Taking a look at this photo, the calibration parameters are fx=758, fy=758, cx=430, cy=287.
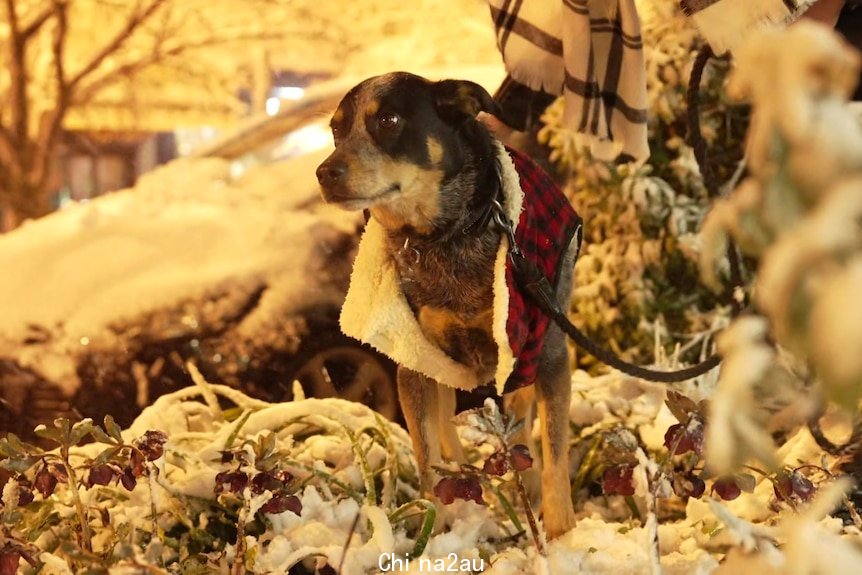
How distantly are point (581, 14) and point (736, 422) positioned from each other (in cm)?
172

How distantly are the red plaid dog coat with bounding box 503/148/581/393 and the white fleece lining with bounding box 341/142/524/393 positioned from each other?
0.05 metres

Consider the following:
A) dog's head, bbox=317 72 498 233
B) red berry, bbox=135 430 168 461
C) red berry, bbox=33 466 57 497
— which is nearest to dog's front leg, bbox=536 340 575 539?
dog's head, bbox=317 72 498 233

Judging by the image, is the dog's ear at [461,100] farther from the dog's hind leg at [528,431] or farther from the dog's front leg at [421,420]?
the dog's hind leg at [528,431]

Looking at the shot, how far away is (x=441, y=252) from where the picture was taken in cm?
193

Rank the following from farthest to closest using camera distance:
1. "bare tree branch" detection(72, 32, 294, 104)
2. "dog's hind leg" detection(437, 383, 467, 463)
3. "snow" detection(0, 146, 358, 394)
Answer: "bare tree branch" detection(72, 32, 294, 104)
"snow" detection(0, 146, 358, 394)
"dog's hind leg" detection(437, 383, 467, 463)

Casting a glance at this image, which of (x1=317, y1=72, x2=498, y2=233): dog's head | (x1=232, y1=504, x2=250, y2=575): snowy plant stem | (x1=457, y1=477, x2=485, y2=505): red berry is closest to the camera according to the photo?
(x1=232, y1=504, x2=250, y2=575): snowy plant stem

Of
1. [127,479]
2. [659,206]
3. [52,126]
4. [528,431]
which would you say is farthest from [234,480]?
[52,126]

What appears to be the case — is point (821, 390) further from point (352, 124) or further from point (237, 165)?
point (237, 165)

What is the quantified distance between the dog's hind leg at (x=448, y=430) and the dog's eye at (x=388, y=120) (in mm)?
869

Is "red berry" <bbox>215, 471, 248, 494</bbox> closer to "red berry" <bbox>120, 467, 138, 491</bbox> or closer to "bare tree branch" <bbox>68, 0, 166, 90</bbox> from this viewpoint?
"red berry" <bbox>120, 467, 138, 491</bbox>

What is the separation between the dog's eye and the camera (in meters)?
1.85

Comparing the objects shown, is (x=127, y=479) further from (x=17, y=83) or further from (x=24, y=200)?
(x=17, y=83)

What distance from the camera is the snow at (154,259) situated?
313 cm

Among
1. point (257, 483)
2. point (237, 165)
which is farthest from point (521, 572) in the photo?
point (237, 165)
